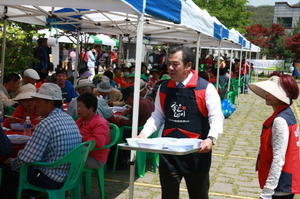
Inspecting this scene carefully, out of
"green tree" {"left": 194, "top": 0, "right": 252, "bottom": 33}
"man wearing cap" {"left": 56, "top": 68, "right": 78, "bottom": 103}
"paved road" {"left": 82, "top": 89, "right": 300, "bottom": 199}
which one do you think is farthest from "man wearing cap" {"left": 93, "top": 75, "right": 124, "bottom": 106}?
"green tree" {"left": 194, "top": 0, "right": 252, "bottom": 33}

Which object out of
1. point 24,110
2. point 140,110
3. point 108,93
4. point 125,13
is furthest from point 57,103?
point 108,93

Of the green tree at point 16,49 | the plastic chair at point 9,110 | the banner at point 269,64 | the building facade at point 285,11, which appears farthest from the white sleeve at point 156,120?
the building facade at point 285,11

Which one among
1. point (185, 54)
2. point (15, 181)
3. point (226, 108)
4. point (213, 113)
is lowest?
point (226, 108)

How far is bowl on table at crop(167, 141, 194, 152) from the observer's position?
9.86ft

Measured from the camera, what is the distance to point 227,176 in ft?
22.1

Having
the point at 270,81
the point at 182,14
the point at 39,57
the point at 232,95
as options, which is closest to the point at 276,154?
the point at 270,81

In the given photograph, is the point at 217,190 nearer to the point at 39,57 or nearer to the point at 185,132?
the point at 185,132

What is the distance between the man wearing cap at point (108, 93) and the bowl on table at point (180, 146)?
17.4 feet

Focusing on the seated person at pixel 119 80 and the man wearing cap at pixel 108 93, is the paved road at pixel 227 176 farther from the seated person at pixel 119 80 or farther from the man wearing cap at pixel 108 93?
the seated person at pixel 119 80

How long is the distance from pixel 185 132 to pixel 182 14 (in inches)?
103

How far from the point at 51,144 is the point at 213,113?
154cm

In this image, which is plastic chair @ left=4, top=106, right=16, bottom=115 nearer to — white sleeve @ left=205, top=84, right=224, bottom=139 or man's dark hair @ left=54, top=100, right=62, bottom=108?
man's dark hair @ left=54, top=100, right=62, bottom=108

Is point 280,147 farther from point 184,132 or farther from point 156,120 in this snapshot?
point 156,120

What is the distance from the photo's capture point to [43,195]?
17.2 feet
